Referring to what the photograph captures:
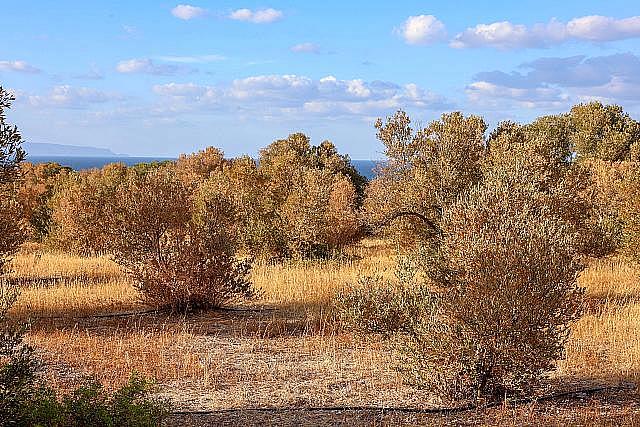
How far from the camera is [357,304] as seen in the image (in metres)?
9.31

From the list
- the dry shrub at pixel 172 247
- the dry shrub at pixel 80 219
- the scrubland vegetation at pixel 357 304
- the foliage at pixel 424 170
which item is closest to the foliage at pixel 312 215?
the scrubland vegetation at pixel 357 304

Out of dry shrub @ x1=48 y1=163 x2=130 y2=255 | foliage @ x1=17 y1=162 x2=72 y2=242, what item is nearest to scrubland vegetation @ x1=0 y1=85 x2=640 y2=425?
dry shrub @ x1=48 y1=163 x2=130 y2=255

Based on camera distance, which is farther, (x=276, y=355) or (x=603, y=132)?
(x=603, y=132)

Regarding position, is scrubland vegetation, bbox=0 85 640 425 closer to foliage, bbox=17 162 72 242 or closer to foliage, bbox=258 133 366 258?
foliage, bbox=258 133 366 258

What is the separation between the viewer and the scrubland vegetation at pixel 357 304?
6.98 meters

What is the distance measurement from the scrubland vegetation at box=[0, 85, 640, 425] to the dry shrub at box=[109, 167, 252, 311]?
3 centimetres

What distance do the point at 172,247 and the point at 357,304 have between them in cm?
443

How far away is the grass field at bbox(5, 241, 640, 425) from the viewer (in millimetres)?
6863

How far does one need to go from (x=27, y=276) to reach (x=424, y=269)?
12.2 metres

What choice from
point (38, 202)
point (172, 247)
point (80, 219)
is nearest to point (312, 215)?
point (172, 247)

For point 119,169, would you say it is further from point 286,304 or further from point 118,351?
point 118,351

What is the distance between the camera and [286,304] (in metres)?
13.4

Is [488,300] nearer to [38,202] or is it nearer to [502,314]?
[502,314]

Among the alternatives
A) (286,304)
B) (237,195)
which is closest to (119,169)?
(237,195)
